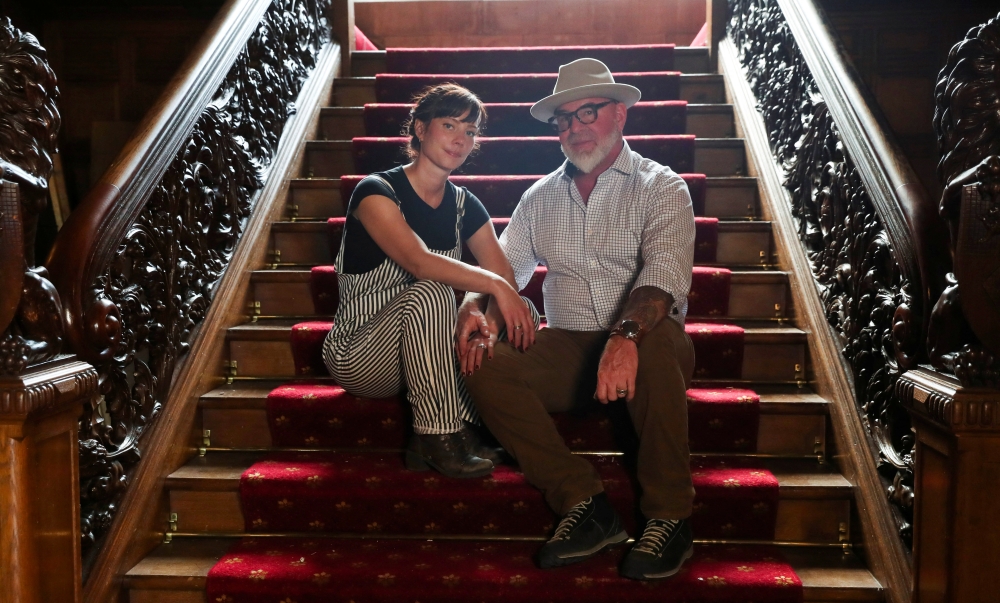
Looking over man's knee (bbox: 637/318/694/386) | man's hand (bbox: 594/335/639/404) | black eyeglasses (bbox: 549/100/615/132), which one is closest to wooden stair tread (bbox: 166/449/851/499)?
man's knee (bbox: 637/318/694/386)

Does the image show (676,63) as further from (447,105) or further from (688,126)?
(447,105)

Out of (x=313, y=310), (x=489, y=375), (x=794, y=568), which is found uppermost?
(x=313, y=310)

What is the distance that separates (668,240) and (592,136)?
1.30 feet

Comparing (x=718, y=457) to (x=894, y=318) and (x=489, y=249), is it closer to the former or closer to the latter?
Result: (x=894, y=318)

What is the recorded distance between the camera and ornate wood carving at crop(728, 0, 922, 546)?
185 centimetres

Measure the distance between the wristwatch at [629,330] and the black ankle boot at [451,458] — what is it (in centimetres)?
49

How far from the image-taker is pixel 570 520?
1.92m

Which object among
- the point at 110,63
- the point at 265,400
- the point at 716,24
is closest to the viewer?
the point at 265,400

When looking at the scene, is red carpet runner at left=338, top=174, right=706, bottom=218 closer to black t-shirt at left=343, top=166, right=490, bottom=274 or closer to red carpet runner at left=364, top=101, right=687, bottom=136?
red carpet runner at left=364, top=101, right=687, bottom=136

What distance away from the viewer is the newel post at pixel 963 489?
150 centimetres

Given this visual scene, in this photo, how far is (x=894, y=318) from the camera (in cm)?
180

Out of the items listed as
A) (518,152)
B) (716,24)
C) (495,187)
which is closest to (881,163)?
(495,187)

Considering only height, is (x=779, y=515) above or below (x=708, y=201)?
below

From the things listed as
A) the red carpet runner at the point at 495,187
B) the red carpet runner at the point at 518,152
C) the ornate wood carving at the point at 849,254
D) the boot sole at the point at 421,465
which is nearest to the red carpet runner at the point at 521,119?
the red carpet runner at the point at 518,152
